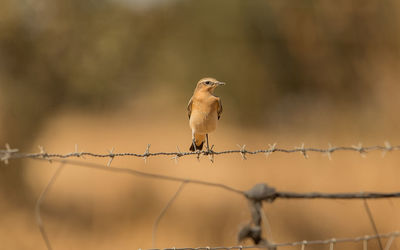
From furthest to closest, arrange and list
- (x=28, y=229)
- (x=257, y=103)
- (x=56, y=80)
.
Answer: (x=257, y=103)
(x=56, y=80)
(x=28, y=229)

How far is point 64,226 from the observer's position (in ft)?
35.0

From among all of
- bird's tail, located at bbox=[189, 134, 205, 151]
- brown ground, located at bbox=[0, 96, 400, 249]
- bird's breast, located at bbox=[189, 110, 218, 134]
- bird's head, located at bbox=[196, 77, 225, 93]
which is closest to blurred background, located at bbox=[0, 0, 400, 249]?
brown ground, located at bbox=[0, 96, 400, 249]

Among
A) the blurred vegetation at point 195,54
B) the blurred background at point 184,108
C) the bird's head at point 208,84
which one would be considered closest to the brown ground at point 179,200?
the blurred background at point 184,108

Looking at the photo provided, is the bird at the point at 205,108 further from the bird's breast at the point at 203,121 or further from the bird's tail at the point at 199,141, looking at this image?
the bird's tail at the point at 199,141

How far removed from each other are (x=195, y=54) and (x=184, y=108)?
2.60m

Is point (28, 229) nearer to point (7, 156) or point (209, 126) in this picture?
point (209, 126)

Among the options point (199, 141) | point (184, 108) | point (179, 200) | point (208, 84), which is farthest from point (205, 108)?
point (184, 108)

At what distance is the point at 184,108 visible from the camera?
17.3m

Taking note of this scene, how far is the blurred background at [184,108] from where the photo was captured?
1053 centimetres

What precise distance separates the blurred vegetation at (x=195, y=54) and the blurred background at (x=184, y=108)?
2.0 inches

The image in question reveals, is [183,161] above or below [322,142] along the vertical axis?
below

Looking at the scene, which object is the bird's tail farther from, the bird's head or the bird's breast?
the bird's head

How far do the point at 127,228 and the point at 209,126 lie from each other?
544 centimetres

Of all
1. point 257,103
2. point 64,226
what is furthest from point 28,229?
point 257,103
